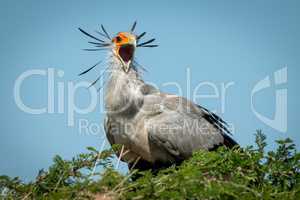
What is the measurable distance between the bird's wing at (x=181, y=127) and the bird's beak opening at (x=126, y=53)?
1.88 ft

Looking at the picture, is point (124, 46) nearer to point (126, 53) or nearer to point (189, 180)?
point (126, 53)

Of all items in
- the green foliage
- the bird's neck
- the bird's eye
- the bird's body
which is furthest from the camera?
the bird's eye

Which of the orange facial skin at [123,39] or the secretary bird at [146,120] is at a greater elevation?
the orange facial skin at [123,39]

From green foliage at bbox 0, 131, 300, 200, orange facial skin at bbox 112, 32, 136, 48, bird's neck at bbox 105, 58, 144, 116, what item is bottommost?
green foliage at bbox 0, 131, 300, 200

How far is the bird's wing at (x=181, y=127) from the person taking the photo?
684 centimetres

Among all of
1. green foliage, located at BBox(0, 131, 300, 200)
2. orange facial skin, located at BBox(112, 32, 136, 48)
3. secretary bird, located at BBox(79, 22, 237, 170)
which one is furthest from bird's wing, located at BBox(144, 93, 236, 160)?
green foliage, located at BBox(0, 131, 300, 200)

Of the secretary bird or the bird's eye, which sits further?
the bird's eye

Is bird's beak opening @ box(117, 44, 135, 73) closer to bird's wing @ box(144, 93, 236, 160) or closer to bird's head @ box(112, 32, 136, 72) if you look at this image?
bird's head @ box(112, 32, 136, 72)

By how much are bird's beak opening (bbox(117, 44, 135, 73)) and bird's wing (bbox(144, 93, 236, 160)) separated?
1.88 ft

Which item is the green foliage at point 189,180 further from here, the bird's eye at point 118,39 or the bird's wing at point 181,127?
the bird's eye at point 118,39

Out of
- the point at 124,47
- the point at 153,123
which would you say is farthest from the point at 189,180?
the point at 124,47

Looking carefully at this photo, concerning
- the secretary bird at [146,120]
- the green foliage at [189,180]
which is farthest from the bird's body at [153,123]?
the green foliage at [189,180]

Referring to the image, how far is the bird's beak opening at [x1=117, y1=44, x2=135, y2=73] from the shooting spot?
24.3 feet

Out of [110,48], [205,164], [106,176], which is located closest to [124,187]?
[106,176]
